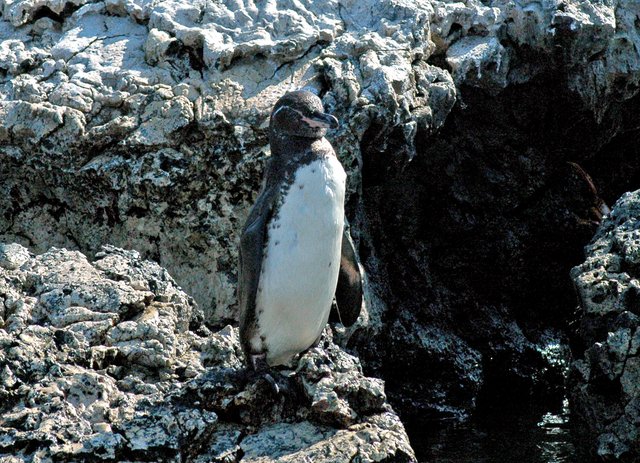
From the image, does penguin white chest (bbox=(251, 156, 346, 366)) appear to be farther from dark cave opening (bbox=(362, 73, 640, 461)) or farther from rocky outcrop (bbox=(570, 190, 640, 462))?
dark cave opening (bbox=(362, 73, 640, 461))

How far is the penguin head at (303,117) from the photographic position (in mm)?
5629

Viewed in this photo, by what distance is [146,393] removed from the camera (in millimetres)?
5285

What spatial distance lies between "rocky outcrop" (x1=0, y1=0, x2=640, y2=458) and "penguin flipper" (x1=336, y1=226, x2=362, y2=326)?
1168 mm

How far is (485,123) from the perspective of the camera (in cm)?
868

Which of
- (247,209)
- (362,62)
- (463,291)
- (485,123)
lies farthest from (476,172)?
(247,209)

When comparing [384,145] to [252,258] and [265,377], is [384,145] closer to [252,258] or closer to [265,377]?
[252,258]

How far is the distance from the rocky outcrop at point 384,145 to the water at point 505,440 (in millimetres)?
482

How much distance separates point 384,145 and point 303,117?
6.95 feet

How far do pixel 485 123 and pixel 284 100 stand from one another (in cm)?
335

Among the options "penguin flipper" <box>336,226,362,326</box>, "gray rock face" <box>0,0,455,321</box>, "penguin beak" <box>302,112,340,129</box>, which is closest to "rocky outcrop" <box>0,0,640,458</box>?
"gray rock face" <box>0,0,455,321</box>

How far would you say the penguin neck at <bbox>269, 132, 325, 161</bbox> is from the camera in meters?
5.64

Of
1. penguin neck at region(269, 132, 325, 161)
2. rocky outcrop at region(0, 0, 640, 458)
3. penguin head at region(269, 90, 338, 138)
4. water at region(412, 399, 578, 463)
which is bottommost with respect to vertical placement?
water at region(412, 399, 578, 463)

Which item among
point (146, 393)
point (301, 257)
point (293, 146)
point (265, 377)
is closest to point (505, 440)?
point (301, 257)

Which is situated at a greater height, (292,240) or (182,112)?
(292,240)
